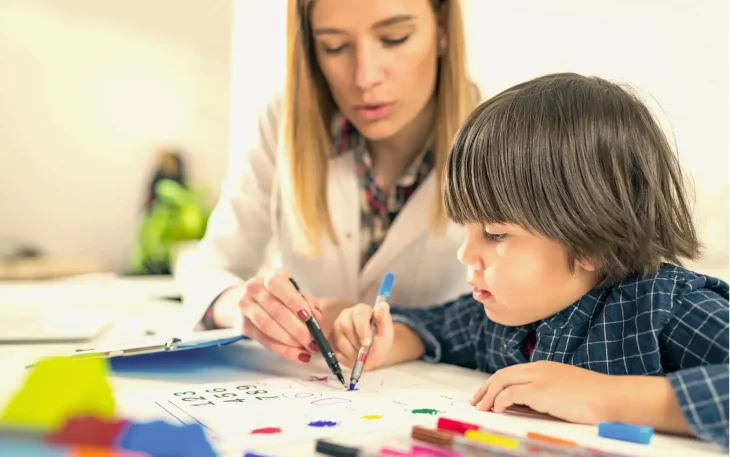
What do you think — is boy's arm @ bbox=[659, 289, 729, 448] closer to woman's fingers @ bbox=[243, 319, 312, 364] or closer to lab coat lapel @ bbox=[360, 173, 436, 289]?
woman's fingers @ bbox=[243, 319, 312, 364]

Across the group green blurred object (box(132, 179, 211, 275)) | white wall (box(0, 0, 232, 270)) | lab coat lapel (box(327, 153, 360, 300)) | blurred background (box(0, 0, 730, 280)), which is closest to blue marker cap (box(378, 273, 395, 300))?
lab coat lapel (box(327, 153, 360, 300))

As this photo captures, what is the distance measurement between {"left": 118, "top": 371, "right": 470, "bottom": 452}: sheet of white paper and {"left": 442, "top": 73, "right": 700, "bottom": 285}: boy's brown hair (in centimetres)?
19

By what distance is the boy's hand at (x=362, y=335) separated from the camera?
2.58 feet

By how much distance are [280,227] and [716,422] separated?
780 mm

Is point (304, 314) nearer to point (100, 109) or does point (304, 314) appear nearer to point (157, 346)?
point (157, 346)

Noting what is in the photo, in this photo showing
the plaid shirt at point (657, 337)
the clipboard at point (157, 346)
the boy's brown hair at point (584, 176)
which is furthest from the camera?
the clipboard at point (157, 346)

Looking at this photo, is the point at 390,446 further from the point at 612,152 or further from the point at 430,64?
the point at 430,64

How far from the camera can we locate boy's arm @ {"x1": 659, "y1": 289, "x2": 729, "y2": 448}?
524mm

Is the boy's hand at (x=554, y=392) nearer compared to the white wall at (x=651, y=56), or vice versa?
the boy's hand at (x=554, y=392)

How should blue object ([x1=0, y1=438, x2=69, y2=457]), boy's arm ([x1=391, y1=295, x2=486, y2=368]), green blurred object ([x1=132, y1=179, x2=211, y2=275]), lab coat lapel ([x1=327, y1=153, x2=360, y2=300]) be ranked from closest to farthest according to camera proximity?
blue object ([x1=0, y1=438, x2=69, y2=457]) → boy's arm ([x1=391, y1=295, x2=486, y2=368]) → lab coat lapel ([x1=327, y1=153, x2=360, y2=300]) → green blurred object ([x1=132, y1=179, x2=211, y2=275])

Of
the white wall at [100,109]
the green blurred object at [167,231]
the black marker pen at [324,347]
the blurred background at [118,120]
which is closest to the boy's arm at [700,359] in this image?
the black marker pen at [324,347]

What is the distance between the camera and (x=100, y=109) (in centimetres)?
278

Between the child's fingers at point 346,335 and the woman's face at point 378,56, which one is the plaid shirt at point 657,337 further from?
the woman's face at point 378,56

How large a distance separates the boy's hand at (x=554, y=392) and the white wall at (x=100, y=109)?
2.45m
